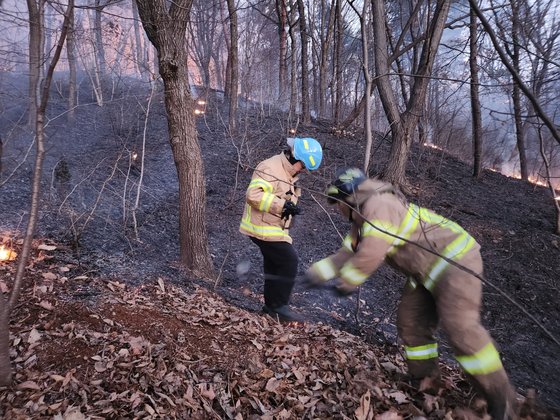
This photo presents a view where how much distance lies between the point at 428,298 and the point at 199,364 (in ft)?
5.88

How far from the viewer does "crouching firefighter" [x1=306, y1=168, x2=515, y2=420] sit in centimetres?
251

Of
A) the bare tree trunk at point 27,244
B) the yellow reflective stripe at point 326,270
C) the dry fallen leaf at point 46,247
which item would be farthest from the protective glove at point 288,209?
the dry fallen leaf at point 46,247

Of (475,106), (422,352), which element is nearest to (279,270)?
(422,352)

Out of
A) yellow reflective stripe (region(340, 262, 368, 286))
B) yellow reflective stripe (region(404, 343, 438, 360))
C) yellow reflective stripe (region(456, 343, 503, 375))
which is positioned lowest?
yellow reflective stripe (region(404, 343, 438, 360))

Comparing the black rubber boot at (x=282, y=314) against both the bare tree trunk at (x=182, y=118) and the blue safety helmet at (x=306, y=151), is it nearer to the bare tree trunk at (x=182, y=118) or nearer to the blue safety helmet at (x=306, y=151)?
the bare tree trunk at (x=182, y=118)

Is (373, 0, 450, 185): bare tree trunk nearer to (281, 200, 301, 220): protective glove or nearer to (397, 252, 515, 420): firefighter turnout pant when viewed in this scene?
(281, 200, 301, 220): protective glove

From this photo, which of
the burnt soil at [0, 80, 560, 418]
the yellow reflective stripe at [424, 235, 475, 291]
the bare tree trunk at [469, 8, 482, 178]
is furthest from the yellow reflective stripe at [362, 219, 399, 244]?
the bare tree trunk at [469, 8, 482, 178]

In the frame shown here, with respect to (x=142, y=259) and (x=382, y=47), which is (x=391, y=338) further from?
(x=382, y=47)

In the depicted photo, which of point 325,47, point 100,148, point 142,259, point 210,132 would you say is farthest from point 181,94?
point 325,47

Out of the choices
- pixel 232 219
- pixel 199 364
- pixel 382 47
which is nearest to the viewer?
pixel 199 364

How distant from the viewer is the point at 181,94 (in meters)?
4.33

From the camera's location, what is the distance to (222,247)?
21.0 feet

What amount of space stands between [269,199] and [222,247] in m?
2.92

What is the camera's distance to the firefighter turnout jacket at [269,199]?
372 cm
